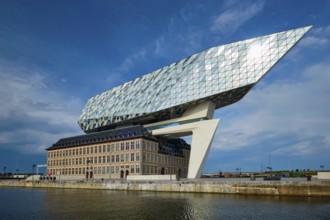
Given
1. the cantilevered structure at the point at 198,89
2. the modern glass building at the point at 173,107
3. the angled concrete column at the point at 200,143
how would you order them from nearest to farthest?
1. the cantilevered structure at the point at 198,89
2. the modern glass building at the point at 173,107
3. the angled concrete column at the point at 200,143

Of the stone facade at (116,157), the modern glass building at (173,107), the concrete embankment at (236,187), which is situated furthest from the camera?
the stone facade at (116,157)

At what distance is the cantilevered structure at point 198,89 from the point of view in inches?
2872

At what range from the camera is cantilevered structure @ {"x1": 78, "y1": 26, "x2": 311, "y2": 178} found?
239 ft

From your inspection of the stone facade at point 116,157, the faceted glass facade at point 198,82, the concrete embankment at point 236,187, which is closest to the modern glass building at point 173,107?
the faceted glass facade at point 198,82

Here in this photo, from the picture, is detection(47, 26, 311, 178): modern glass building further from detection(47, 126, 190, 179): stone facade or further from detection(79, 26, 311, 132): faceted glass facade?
detection(47, 126, 190, 179): stone facade

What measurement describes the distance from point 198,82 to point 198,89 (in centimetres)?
192

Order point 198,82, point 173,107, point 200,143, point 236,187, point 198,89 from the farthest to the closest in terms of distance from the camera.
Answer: point 173,107 < point 198,82 < point 200,143 < point 198,89 < point 236,187

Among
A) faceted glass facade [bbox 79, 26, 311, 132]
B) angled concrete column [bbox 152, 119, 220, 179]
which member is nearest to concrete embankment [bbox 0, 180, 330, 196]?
angled concrete column [bbox 152, 119, 220, 179]

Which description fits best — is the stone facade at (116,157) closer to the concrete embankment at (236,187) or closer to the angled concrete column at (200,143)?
the angled concrete column at (200,143)

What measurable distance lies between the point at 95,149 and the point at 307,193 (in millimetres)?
71090

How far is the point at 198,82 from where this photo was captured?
8169 centimetres

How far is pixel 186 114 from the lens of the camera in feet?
291

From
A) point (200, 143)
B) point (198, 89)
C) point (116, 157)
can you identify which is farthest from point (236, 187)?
point (116, 157)

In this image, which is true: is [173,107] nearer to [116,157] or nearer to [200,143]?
[200,143]
